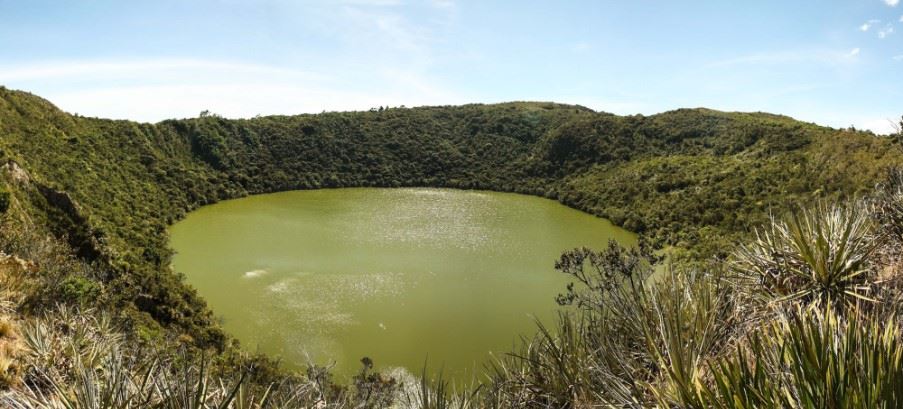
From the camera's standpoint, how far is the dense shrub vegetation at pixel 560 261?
4.42m

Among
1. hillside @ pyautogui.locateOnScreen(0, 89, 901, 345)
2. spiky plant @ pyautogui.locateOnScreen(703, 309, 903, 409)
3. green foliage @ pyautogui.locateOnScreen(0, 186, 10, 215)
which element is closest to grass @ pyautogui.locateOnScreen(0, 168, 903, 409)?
spiky plant @ pyautogui.locateOnScreen(703, 309, 903, 409)

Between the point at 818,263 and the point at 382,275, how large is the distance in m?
24.0

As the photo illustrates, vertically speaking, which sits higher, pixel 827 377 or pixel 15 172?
pixel 827 377

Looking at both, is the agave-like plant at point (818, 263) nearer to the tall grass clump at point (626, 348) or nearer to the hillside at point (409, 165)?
the tall grass clump at point (626, 348)

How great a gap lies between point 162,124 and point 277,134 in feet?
46.4

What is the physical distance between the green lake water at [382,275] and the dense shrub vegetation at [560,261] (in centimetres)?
196

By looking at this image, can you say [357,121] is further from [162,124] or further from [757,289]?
[757,289]

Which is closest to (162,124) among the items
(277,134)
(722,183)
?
(277,134)

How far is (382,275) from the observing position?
28.5 metres

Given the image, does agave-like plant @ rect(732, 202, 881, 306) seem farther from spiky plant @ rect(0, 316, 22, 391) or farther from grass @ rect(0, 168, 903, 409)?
spiky plant @ rect(0, 316, 22, 391)

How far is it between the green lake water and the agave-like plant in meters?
3.83

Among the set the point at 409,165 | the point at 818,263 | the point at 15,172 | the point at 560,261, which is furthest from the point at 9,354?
the point at 409,165

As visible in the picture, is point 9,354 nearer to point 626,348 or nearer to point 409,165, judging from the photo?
point 626,348

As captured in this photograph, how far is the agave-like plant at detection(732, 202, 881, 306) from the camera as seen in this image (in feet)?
20.6
